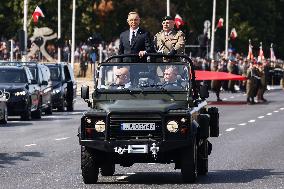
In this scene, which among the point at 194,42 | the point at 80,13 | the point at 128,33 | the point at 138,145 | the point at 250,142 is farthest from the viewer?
the point at 194,42

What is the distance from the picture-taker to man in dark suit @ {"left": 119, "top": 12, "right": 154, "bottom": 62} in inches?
711

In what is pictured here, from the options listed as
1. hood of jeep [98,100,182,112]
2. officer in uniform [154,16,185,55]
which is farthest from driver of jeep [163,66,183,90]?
officer in uniform [154,16,185,55]

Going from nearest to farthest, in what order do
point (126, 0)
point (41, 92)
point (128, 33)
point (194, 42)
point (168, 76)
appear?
point (168, 76) → point (128, 33) → point (41, 92) → point (126, 0) → point (194, 42)

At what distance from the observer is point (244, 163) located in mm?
19000

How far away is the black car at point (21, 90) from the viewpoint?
34875 mm

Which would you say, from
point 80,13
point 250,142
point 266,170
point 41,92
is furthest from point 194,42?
point 266,170

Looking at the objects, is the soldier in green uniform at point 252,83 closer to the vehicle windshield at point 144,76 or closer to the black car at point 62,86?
the black car at point 62,86

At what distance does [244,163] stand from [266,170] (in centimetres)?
136

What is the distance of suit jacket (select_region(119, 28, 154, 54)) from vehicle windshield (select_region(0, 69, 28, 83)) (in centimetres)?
1780

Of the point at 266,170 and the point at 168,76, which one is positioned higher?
the point at 168,76

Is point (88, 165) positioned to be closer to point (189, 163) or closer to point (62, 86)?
point (189, 163)

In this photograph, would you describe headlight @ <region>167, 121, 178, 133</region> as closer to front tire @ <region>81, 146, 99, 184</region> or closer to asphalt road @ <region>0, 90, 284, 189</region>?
asphalt road @ <region>0, 90, 284, 189</region>

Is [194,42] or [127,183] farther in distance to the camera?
[194,42]

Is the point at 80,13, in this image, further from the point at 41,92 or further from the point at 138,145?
the point at 138,145
